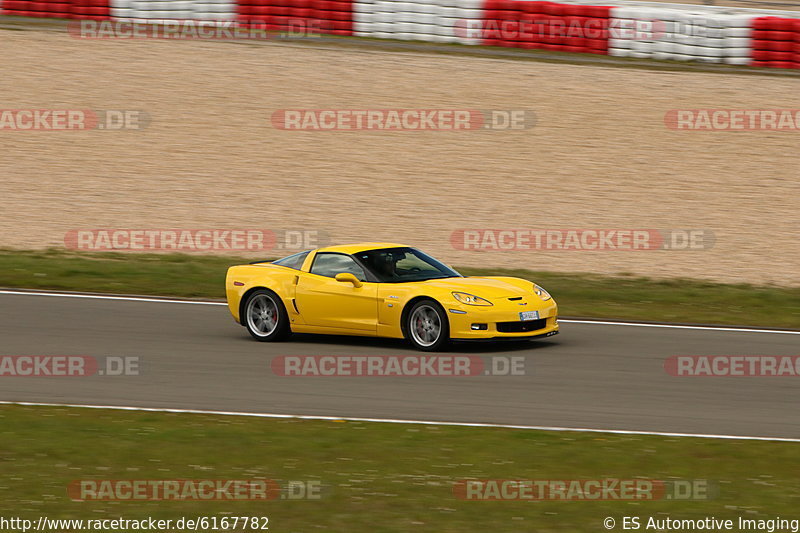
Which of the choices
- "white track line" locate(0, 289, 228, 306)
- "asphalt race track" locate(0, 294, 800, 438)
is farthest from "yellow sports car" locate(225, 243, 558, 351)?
"white track line" locate(0, 289, 228, 306)

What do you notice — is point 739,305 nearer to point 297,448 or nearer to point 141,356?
point 141,356

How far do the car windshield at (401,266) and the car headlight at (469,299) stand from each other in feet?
2.25

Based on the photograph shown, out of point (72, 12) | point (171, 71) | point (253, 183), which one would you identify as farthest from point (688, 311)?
point (72, 12)

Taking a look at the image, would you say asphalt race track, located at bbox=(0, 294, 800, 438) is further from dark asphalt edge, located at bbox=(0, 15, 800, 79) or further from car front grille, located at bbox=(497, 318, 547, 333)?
dark asphalt edge, located at bbox=(0, 15, 800, 79)

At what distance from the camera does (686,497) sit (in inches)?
304

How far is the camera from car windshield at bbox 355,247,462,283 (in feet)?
43.5

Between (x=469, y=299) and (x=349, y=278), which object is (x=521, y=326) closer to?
(x=469, y=299)

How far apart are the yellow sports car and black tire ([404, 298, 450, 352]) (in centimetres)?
1

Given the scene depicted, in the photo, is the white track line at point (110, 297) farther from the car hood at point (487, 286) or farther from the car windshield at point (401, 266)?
the car hood at point (487, 286)

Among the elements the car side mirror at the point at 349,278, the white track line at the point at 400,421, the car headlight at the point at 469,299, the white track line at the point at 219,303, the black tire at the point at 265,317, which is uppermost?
the car side mirror at the point at 349,278

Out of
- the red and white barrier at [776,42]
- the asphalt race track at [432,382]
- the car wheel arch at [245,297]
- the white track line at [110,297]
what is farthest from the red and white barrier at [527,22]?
the car wheel arch at [245,297]

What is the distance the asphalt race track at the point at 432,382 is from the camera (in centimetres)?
1030

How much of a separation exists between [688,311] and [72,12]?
20508 mm

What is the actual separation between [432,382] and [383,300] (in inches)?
65.3
